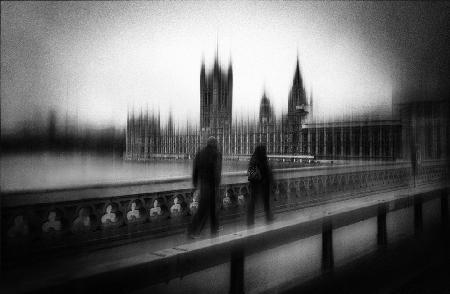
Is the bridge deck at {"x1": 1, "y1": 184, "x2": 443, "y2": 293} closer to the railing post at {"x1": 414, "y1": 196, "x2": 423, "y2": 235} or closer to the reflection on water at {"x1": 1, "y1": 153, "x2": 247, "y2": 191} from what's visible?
the reflection on water at {"x1": 1, "y1": 153, "x2": 247, "y2": 191}

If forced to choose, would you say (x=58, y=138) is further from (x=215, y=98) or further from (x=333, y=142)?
(x=333, y=142)

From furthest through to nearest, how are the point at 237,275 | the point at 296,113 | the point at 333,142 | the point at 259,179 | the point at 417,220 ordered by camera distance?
the point at 333,142 → the point at 296,113 → the point at 417,220 → the point at 259,179 → the point at 237,275

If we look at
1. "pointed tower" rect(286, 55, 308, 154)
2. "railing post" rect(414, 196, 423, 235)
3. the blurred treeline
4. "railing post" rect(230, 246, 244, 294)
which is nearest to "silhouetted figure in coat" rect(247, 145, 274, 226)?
"pointed tower" rect(286, 55, 308, 154)

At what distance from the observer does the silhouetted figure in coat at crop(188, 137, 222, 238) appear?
340 cm

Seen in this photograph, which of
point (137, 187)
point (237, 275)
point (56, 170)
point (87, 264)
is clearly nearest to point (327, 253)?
point (237, 275)

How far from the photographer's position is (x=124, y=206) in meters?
3.45

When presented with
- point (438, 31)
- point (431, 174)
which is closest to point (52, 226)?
point (438, 31)

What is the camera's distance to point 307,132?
6684mm

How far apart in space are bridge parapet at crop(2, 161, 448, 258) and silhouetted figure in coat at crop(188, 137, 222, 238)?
423 mm

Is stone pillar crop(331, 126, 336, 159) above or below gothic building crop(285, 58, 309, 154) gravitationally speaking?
below

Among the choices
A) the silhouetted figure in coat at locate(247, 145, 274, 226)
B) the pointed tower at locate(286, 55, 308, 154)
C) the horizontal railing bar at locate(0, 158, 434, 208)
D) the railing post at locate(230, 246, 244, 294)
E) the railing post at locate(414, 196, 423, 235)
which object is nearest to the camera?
the horizontal railing bar at locate(0, 158, 434, 208)

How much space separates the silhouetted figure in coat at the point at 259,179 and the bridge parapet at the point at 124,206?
55cm

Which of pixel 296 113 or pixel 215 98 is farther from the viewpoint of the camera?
pixel 296 113

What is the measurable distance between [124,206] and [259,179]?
1.57 metres
